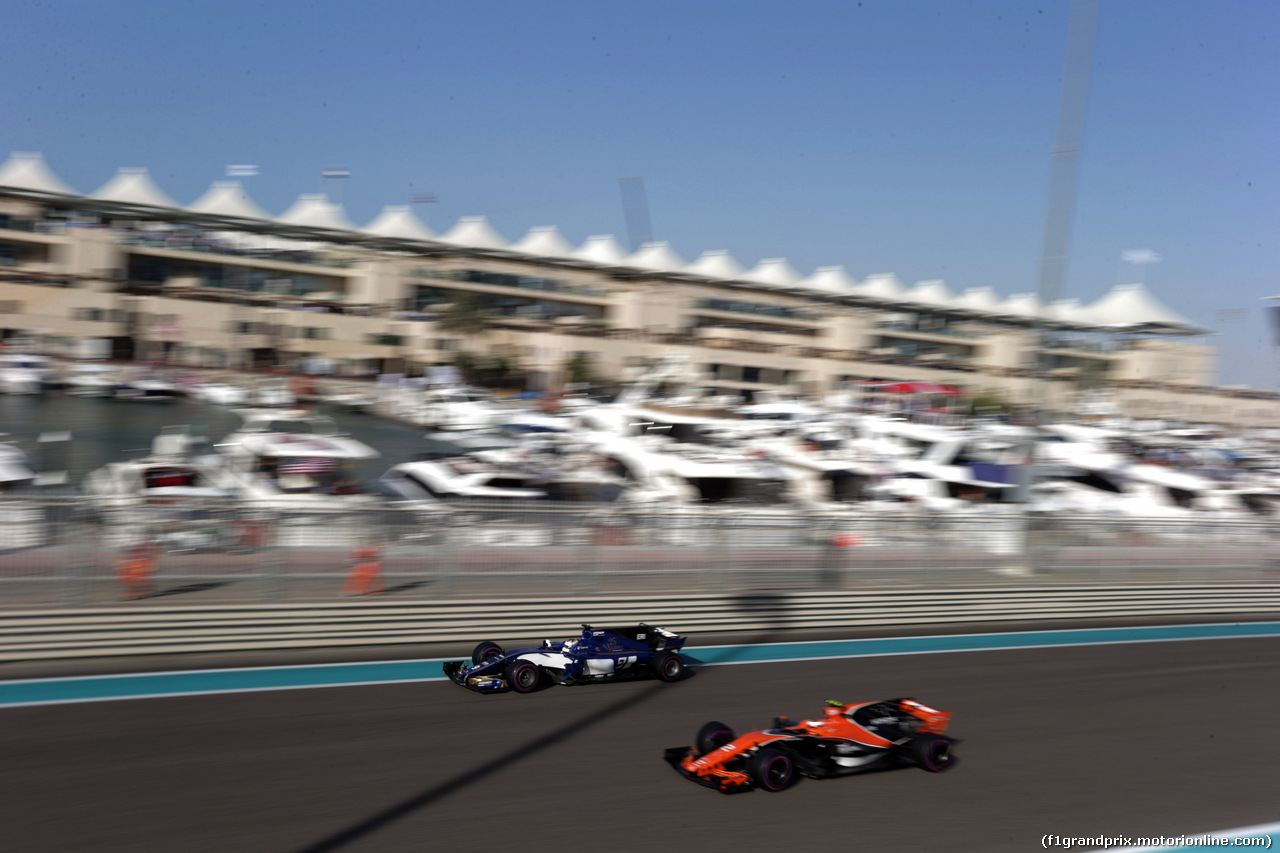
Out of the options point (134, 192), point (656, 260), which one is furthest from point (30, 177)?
point (656, 260)

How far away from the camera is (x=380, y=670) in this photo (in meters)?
10.4

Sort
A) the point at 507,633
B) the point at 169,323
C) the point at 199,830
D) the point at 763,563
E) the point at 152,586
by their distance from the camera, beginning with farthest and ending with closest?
the point at 169,323 → the point at 763,563 → the point at 507,633 → the point at 152,586 → the point at 199,830

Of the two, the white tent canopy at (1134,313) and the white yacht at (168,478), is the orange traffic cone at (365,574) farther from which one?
the white tent canopy at (1134,313)

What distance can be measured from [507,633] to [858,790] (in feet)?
16.0

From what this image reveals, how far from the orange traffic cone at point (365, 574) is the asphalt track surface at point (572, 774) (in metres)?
1.53

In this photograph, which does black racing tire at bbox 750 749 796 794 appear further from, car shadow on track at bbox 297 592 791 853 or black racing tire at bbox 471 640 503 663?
black racing tire at bbox 471 640 503 663

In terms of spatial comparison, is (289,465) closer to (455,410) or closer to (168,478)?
(168,478)

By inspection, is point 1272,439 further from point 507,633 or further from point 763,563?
point 507,633

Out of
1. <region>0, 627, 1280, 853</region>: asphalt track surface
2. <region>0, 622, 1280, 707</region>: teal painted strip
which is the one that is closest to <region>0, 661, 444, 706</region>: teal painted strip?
<region>0, 622, 1280, 707</region>: teal painted strip

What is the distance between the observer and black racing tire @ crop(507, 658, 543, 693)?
32.2 ft

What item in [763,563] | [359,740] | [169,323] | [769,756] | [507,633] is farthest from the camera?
[169,323]

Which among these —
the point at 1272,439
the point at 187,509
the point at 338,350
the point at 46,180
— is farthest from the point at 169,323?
the point at 1272,439

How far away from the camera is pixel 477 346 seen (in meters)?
60.4

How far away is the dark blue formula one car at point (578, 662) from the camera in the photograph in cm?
982
